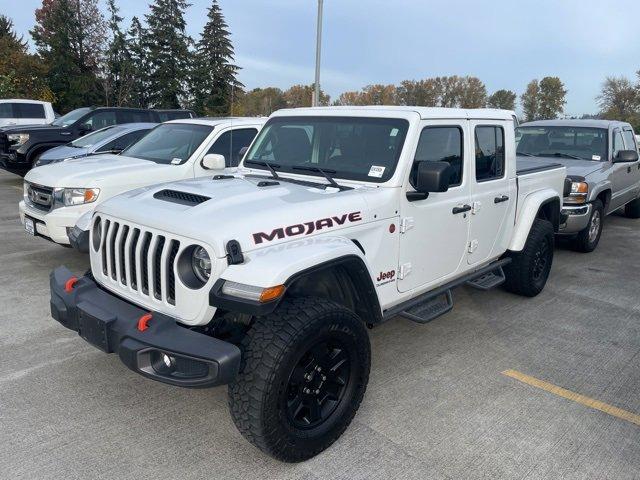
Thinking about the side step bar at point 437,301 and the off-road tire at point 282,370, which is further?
the side step bar at point 437,301

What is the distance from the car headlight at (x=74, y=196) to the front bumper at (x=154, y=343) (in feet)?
9.47

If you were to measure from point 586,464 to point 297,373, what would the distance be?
1691mm

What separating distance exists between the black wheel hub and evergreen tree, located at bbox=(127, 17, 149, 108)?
40.3 m

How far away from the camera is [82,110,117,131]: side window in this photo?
1241 centimetres

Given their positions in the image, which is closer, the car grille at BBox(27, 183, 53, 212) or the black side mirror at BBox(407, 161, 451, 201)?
the black side mirror at BBox(407, 161, 451, 201)

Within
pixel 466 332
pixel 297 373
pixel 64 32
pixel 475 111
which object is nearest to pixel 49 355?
pixel 297 373

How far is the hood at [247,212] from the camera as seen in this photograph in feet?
8.76

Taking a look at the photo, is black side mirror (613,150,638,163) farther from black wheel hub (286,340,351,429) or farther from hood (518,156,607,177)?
black wheel hub (286,340,351,429)

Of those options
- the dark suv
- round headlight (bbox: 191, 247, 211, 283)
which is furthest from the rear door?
the dark suv

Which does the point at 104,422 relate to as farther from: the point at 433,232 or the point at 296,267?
the point at 433,232

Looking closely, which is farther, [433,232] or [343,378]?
[433,232]

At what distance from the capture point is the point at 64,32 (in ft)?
122

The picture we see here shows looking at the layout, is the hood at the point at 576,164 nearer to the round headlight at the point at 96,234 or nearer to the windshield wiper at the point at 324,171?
the windshield wiper at the point at 324,171

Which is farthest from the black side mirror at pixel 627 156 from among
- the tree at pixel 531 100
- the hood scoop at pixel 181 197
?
the tree at pixel 531 100
